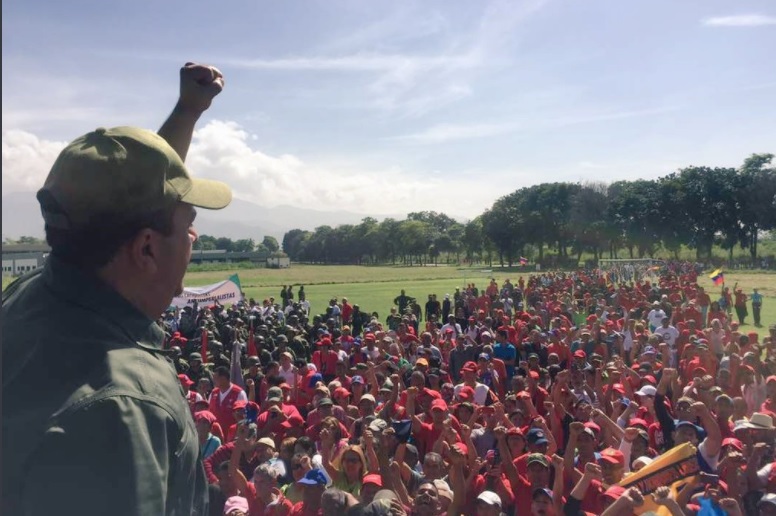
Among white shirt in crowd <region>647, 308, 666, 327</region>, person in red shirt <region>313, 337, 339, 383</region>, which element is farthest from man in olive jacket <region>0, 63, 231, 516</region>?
white shirt in crowd <region>647, 308, 666, 327</region>

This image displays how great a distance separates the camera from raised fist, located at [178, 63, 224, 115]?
6.87 ft

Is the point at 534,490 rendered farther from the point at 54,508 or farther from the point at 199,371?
the point at 199,371

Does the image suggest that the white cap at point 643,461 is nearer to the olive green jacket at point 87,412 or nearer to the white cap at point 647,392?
the white cap at point 647,392

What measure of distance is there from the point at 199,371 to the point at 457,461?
5.98 meters

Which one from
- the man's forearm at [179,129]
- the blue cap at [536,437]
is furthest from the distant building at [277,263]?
the man's forearm at [179,129]

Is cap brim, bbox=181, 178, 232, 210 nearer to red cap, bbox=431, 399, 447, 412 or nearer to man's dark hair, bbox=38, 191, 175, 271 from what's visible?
man's dark hair, bbox=38, 191, 175, 271

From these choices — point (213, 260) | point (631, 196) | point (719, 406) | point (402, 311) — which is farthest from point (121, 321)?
point (213, 260)

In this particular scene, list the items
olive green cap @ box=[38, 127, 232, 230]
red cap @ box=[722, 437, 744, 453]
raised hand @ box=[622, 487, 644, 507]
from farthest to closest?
red cap @ box=[722, 437, 744, 453] → raised hand @ box=[622, 487, 644, 507] → olive green cap @ box=[38, 127, 232, 230]

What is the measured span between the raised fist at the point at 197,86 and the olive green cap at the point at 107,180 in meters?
0.72

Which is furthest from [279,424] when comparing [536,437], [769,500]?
[769,500]

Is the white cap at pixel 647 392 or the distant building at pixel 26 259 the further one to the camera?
the white cap at pixel 647 392

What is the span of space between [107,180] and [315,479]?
3.66 m

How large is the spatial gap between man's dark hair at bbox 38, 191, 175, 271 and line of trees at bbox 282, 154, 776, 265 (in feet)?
254

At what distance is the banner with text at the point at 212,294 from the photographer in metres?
20.7
